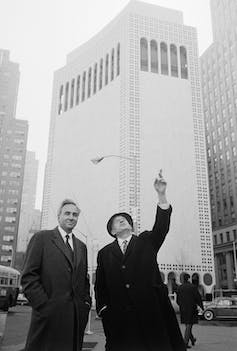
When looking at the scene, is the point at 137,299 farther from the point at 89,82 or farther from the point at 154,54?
the point at 89,82

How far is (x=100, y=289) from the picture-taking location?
4695mm

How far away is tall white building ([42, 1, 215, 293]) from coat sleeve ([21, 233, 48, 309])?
1790 inches

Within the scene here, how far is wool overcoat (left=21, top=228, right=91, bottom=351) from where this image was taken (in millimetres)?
3793

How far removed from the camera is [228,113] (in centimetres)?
8231

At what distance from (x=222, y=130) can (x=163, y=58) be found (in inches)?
1026

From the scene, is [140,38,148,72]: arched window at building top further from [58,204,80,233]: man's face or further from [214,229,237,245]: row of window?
[58,204,80,233]: man's face

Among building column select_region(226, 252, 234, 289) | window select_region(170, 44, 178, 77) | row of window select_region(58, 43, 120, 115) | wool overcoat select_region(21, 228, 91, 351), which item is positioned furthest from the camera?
building column select_region(226, 252, 234, 289)

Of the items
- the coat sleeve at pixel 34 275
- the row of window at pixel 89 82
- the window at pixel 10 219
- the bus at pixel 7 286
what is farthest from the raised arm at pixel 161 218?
the window at pixel 10 219

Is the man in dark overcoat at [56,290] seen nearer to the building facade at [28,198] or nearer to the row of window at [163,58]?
the row of window at [163,58]

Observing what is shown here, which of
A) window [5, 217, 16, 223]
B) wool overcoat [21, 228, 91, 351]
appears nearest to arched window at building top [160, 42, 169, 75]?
window [5, 217, 16, 223]

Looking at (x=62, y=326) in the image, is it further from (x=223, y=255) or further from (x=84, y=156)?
(x=223, y=255)

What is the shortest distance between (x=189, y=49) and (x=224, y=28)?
29.9 m

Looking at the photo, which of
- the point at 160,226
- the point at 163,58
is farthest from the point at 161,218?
the point at 163,58

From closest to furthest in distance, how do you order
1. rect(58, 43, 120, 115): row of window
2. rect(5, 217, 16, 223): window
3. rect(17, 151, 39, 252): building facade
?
rect(58, 43, 120, 115): row of window
rect(5, 217, 16, 223): window
rect(17, 151, 39, 252): building facade
